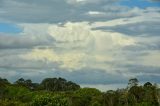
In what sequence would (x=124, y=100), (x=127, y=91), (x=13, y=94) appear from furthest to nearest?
(x=13, y=94) → (x=127, y=91) → (x=124, y=100)

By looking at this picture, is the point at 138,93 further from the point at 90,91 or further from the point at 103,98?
the point at 90,91

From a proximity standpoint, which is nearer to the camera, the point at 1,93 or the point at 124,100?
the point at 124,100

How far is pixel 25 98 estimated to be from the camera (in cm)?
16962

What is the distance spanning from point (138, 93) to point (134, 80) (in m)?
8.73

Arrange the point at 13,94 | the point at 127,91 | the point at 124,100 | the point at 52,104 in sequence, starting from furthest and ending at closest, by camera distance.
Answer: the point at 13,94 → the point at 127,91 → the point at 124,100 → the point at 52,104

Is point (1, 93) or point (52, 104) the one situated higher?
point (1, 93)

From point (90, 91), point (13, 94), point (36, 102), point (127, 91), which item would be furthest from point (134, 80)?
point (36, 102)

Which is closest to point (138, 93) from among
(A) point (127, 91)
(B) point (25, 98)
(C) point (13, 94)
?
(A) point (127, 91)

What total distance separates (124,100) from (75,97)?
1969 centimetres

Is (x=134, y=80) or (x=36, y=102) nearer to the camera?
(x=36, y=102)

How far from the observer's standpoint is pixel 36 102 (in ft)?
329

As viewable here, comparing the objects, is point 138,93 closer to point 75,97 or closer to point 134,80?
point 134,80

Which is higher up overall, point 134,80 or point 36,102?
point 134,80

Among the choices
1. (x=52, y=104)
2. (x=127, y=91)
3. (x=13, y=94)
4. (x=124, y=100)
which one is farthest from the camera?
(x=13, y=94)
